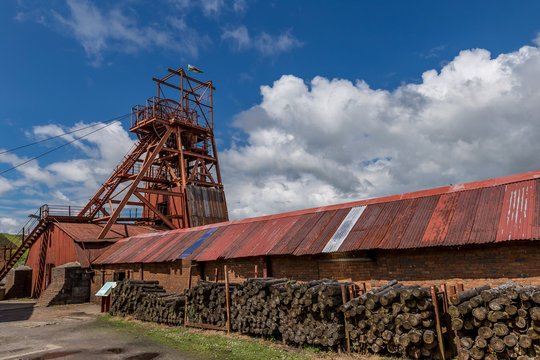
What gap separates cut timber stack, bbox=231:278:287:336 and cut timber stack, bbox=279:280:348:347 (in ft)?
0.96

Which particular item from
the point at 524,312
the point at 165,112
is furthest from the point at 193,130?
the point at 524,312

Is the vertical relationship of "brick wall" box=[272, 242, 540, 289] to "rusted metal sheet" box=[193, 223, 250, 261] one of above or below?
below

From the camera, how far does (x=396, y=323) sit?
24.8 ft

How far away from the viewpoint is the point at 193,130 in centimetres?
3359

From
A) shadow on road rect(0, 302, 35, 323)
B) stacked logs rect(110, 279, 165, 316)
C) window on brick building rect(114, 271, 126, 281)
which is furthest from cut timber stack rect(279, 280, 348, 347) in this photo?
shadow on road rect(0, 302, 35, 323)

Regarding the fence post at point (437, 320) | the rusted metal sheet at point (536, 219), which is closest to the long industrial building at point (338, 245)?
the rusted metal sheet at point (536, 219)

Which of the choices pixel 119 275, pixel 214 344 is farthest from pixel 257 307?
pixel 119 275

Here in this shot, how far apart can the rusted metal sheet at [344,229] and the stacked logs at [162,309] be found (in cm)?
580

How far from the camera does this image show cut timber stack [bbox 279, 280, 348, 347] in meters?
8.64

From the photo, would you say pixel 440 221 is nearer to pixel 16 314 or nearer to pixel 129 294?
pixel 129 294

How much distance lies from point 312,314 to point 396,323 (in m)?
2.26

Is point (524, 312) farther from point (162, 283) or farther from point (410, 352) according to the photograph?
point (162, 283)

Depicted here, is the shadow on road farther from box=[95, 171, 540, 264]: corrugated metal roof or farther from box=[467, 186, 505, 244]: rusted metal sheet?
box=[467, 186, 505, 244]: rusted metal sheet

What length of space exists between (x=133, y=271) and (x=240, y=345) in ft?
39.8
